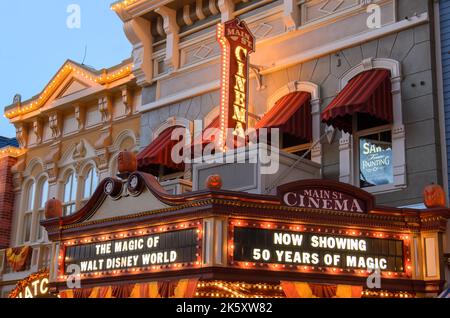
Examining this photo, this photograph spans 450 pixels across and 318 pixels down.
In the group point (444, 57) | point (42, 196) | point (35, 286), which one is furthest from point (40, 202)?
point (444, 57)

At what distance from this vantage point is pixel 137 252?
1269cm

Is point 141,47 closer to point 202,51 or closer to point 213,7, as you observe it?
point 202,51

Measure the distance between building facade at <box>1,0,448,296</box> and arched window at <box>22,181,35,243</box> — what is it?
12.1ft

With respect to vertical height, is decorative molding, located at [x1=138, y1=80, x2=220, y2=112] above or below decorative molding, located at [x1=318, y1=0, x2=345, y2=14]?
below

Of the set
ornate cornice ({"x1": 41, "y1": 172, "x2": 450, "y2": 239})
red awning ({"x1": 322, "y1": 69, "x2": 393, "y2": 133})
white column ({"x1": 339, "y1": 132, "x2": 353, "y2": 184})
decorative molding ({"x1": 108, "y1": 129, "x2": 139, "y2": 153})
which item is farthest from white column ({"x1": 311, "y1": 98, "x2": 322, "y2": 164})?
decorative molding ({"x1": 108, "y1": 129, "x2": 139, "y2": 153})

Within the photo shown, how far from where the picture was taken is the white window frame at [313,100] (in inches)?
589

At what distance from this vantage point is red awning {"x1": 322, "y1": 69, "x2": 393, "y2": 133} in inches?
530

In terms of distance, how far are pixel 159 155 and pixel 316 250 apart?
6139 mm

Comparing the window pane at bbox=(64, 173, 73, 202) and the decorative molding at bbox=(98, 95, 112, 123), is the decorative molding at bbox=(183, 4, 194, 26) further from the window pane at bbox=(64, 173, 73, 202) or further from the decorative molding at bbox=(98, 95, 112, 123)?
the window pane at bbox=(64, 173, 73, 202)

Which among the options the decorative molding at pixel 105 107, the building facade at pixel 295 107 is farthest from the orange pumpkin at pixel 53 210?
the decorative molding at pixel 105 107
